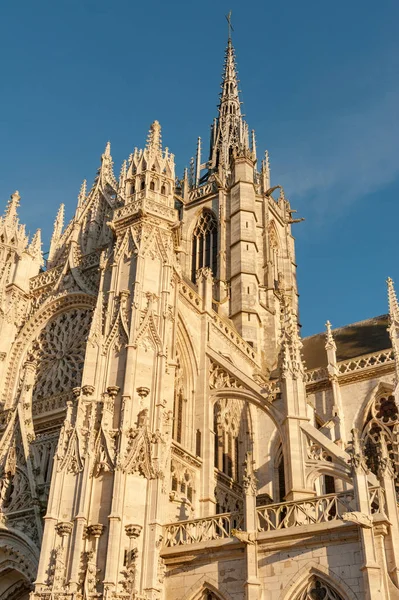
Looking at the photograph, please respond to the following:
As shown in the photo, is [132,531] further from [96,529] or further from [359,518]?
[359,518]

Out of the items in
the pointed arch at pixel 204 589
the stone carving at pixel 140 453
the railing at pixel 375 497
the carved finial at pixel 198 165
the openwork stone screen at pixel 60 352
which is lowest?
the pointed arch at pixel 204 589

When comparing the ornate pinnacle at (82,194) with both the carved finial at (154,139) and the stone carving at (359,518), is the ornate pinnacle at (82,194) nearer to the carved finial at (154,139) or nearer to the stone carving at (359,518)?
the carved finial at (154,139)

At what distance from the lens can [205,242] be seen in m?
31.0

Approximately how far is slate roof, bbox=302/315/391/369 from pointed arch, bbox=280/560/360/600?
46.6ft

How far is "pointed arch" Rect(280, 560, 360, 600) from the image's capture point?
38.9 ft

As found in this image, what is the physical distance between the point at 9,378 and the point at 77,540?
8139mm

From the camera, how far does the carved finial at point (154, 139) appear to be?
19.3 meters

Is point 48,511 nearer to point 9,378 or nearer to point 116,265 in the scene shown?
point 116,265

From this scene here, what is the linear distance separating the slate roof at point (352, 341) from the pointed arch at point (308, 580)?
14.2 m

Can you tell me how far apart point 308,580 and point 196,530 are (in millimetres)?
2494

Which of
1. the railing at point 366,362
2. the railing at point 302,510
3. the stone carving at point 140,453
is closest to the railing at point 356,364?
the railing at point 366,362

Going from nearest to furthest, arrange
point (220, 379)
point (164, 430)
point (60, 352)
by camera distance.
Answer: point (164, 430), point (220, 379), point (60, 352)

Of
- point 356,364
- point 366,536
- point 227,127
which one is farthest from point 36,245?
point 227,127

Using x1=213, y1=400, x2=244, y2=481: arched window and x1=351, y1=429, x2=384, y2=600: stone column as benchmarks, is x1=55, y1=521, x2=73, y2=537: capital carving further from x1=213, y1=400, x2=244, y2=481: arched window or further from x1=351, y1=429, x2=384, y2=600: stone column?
x1=213, y1=400, x2=244, y2=481: arched window
